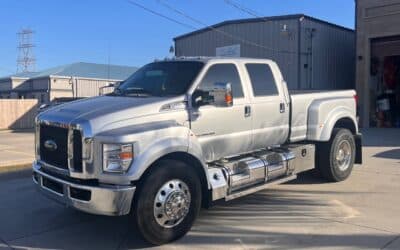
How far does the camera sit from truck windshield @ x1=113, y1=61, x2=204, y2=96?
21.5ft

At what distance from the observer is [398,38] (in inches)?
924

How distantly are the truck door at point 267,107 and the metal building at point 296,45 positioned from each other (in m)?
17.9

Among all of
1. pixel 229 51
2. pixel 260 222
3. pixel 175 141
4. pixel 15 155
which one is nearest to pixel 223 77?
pixel 175 141

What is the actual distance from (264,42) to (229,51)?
2389 mm

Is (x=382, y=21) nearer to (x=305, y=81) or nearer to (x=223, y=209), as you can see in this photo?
(x=305, y=81)

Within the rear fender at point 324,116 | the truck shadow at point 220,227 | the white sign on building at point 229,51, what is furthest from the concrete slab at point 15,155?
the white sign on building at point 229,51

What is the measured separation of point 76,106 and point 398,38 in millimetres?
20997

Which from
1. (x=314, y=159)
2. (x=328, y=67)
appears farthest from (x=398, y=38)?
(x=314, y=159)

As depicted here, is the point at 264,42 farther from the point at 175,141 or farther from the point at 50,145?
the point at 50,145

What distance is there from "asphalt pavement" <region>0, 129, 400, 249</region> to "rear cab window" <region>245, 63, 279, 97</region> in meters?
1.75

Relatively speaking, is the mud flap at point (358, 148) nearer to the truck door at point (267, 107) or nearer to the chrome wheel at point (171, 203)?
the truck door at point (267, 107)

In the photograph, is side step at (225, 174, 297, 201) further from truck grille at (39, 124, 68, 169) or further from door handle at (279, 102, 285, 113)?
truck grille at (39, 124, 68, 169)

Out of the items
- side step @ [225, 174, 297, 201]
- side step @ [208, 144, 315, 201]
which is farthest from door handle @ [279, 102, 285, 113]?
side step @ [225, 174, 297, 201]

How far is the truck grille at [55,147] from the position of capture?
5754 millimetres
